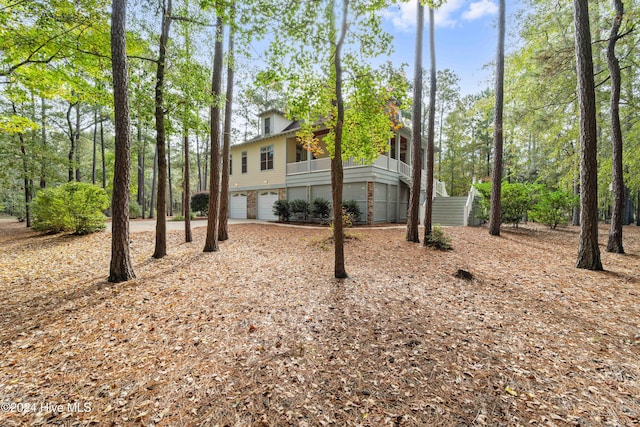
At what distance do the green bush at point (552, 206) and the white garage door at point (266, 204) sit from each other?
45.9 feet

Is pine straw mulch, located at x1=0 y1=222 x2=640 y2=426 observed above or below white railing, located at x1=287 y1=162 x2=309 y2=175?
below

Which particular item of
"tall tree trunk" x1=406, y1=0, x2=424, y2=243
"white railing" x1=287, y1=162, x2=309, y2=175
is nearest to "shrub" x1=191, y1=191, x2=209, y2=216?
"white railing" x1=287, y1=162, x2=309, y2=175

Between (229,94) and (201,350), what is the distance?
295 inches

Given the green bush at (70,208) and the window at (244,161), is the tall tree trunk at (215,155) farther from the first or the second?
the window at (244,161)

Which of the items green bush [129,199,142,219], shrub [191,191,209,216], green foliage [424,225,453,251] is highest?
shrub [191,191,209,216]

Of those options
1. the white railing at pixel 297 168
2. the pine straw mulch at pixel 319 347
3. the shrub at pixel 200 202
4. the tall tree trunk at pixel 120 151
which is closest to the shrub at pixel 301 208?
the white railing at pixel 297 168

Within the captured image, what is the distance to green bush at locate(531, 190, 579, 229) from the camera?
1135 cm

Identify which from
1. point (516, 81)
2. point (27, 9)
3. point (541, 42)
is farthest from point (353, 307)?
point (516, 81)

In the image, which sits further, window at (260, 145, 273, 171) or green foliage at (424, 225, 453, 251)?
window at (260, 145, 273, 171)

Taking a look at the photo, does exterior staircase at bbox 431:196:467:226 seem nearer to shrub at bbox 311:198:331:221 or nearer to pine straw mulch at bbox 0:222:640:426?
shrub at bbox 311:198:331:221

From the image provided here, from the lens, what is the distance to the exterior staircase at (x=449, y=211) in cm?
1311

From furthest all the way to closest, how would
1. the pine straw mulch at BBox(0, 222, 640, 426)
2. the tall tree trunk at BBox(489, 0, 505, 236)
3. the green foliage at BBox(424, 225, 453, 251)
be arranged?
the tall tree trunk at BBox(489, 0, 505, 236) < the green foliage at BBox(424, 225, 453, 251) < the pine straw mulch at BBox(0, 222, 640, 426)

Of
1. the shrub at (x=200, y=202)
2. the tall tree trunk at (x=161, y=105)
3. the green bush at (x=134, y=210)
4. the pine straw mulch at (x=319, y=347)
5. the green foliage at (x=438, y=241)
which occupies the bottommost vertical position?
the pine straw mulch at (x=319, y=347)

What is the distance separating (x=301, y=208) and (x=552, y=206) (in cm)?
1226
